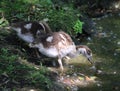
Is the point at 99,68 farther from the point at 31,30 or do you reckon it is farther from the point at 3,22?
the point at 3,22

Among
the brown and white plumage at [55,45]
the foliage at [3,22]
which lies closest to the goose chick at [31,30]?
the brown and white plumage at [55,45]

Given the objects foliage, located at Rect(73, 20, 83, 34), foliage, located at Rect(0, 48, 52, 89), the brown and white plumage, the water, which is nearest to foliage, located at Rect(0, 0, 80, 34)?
foliage, located at Rect(73, 20, 83, 34)

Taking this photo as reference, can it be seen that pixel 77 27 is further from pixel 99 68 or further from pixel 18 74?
pixel 18 74

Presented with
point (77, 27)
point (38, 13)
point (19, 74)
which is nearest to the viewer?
point (19, 74)

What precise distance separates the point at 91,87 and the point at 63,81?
43cm

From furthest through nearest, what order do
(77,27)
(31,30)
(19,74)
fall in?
(77,27) → (31,30) → (19,74)

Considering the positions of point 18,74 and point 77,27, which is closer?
point 18,74

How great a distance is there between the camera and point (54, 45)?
6.77 meters

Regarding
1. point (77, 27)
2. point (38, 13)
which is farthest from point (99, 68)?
point (38, 13)

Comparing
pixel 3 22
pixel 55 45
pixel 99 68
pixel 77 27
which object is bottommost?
pixel 99 68

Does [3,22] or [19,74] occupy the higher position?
[3,22]

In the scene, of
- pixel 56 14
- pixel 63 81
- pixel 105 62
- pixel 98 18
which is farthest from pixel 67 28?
pixel 98 18

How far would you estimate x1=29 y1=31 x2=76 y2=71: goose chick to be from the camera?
676 centimetres

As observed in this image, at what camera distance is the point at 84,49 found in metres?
7.12
